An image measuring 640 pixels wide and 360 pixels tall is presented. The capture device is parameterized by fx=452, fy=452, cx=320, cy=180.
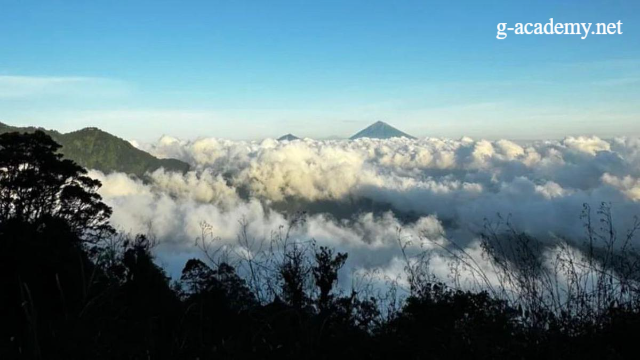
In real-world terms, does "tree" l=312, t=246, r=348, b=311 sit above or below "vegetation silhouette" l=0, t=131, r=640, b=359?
below

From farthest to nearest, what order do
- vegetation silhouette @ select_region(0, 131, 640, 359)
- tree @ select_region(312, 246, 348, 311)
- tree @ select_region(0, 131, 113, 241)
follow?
A: tree @ select_region(0, 131, 113, 241) → tree @ select_region(312, 246, 348, 311) → vegetation silhouette @ select_region(0, 131, 640, 359)

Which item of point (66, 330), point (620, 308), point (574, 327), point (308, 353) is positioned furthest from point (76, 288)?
point (620, 308)

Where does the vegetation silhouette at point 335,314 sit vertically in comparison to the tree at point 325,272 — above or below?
above

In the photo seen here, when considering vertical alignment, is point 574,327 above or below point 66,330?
below

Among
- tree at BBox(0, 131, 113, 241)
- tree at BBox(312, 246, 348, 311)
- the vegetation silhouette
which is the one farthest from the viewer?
tree at BBox(0, 131, 113, 241)

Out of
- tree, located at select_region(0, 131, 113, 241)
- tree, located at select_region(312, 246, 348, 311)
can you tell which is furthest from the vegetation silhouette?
tree, located at select_region(0, 131, 113, 241)

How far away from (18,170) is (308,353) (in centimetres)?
3036

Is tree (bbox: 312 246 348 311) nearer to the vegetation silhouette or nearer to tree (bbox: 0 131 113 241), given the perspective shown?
the vegetation silhouette

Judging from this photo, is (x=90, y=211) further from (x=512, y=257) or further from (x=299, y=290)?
(x=512, y=257)

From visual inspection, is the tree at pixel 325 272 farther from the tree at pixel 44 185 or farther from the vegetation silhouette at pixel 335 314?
the tree at pixel 44 185

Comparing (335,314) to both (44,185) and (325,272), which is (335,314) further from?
(44,185)

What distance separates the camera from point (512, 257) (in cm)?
Result: 548

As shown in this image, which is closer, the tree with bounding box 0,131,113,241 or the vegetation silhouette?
the vegetation silhouette

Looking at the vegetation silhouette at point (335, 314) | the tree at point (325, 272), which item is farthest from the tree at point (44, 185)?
the vegetation silhouette at point (335, 314)
